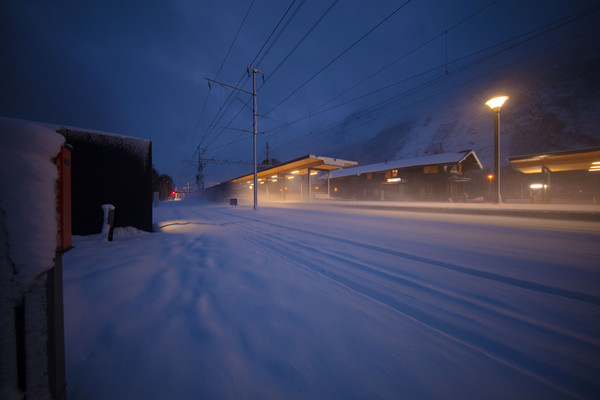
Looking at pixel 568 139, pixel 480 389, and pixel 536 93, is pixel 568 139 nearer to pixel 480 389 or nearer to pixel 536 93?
pixel 536 93

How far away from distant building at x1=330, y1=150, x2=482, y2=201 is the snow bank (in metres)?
23.5

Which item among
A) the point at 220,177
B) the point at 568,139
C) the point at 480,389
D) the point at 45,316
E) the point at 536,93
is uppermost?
the point at 536,93

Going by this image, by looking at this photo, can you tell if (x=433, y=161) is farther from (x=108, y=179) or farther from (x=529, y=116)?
(x=529, y=116)

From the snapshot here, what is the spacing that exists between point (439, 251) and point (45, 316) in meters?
4.44

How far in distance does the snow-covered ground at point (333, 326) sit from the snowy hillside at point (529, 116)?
5586cm

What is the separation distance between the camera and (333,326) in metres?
1.59

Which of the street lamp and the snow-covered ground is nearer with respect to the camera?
the snow-covered ground

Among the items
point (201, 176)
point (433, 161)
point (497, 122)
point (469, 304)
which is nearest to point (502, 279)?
point (469, 304)

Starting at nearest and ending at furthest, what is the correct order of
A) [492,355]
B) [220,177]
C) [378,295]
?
[492,355], [378,295], [220,177]

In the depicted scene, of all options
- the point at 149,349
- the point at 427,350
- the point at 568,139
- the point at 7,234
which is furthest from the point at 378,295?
the point at 568,139

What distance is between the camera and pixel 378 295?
6.70 ft

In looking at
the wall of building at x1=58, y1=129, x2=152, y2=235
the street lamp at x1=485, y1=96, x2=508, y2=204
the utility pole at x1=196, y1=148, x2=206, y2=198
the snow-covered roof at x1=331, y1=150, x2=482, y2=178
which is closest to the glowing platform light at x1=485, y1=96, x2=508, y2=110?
the street lamp at x1=485, y1=96, x2=508, y2=204

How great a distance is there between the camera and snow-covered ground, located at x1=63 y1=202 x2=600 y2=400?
1.14 meters

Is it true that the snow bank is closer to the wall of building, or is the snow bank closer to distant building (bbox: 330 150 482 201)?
the wall of building
